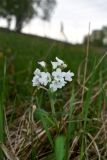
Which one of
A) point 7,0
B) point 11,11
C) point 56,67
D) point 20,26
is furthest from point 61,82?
point 20,26

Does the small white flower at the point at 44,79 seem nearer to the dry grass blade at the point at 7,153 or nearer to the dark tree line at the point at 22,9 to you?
the dry grass blade at the point at 7,153

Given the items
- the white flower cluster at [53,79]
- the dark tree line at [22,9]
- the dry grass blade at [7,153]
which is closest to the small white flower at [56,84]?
the white flower cluster at [53,79]

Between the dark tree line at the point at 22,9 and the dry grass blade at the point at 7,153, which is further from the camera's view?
the dark tree line at the point at 22,9

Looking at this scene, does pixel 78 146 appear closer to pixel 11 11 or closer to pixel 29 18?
pixel 11 11

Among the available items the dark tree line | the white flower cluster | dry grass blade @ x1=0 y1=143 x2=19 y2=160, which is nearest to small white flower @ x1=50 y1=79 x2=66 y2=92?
the white flower cluster

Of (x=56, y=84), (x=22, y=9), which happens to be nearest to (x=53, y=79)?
(x=56, y=84)

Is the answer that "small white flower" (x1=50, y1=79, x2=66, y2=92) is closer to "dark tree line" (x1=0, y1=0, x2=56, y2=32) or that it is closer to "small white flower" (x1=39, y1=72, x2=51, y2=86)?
"small white flower" (x1=39, y1=72, x2=51, y2=86)

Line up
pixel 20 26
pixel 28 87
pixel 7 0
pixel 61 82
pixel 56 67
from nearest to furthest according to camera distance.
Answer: pixel 61 82, pixel 56 67, pixel 28 87, pixel 7 0, pixel 20 26

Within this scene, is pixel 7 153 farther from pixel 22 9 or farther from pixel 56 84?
pixel 22 9
